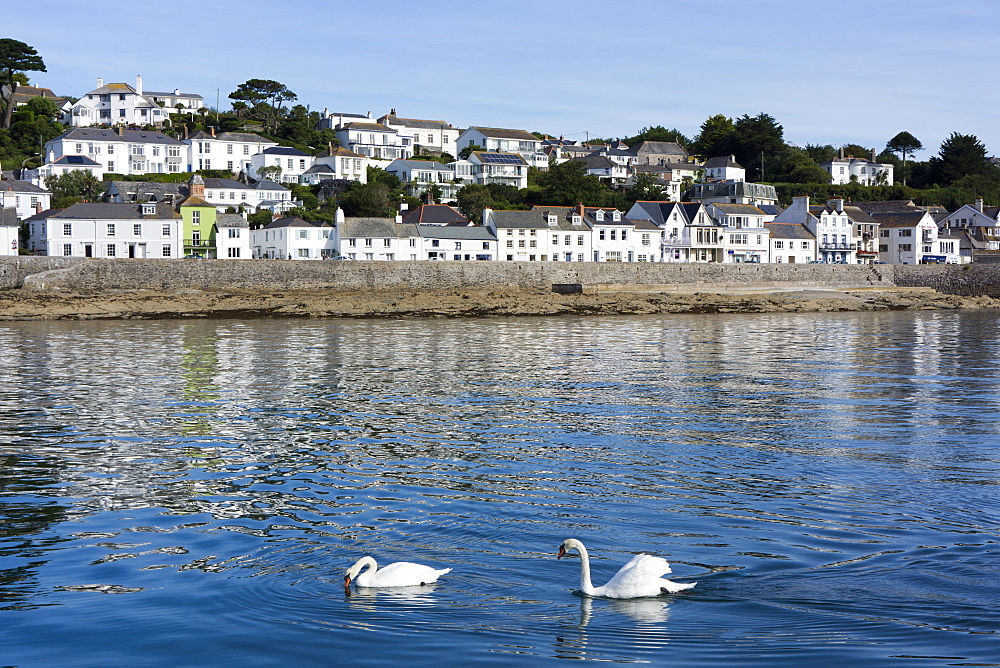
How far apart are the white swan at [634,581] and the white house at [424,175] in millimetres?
101687

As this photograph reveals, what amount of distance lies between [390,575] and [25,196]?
8257cm

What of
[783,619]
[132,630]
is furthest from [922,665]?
Result: [132,630]

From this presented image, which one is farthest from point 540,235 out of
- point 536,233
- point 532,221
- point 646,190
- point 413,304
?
point 646,190

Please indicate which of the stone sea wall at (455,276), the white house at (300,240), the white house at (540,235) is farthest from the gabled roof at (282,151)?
the stone sea wall at (455,276)

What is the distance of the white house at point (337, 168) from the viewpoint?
109062mm

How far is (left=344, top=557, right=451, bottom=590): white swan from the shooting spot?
9422 mm

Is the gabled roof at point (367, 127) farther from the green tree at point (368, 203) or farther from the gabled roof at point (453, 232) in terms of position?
the gabled roof at point (453, 232)

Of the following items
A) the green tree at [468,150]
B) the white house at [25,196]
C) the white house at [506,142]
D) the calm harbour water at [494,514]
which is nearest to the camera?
the calm harbour water at [494,514]

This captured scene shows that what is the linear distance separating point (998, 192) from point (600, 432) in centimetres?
12434

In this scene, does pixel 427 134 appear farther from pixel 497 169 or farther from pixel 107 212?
pixel 107 212

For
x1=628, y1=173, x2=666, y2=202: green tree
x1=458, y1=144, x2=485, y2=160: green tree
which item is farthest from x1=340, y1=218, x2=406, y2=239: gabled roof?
x1=458, y1=144, x2=485, y2=160: green tree

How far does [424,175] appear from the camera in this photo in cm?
11281

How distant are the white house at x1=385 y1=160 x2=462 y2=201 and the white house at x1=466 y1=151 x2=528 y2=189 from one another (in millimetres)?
3775

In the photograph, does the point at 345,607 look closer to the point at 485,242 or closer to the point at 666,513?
the point at 666,513
